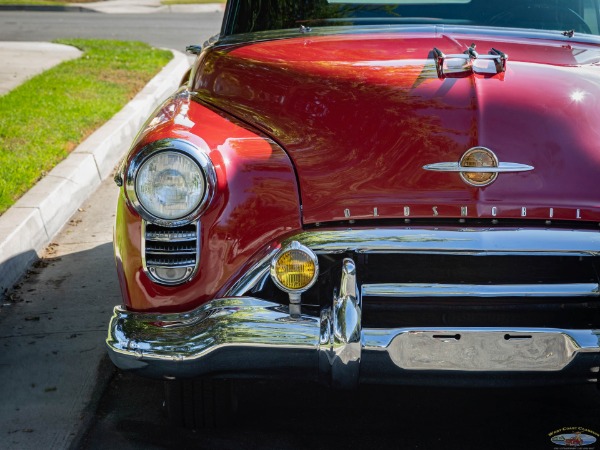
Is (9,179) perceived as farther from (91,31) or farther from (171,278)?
(91,31)

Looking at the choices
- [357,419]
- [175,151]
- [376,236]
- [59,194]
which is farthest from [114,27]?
[376,236]

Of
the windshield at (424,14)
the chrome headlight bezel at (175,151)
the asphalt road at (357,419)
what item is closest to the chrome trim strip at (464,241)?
the chrome headlight bezel at (175,151)

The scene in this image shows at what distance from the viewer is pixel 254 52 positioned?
371 cm

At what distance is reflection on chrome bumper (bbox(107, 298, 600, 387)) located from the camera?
291cm

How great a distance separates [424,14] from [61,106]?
4889 millimetres

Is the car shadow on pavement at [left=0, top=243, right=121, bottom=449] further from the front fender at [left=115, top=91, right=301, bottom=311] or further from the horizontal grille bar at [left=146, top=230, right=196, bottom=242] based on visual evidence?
the horizontal grille bar at [left=146, top=230, right=196, bottom=242]

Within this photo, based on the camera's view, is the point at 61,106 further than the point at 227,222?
Yes

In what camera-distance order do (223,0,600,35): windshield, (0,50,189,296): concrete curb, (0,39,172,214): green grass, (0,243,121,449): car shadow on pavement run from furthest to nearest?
(0,39,172,214): green grass → (0,50,189,296): concrete curb → (223,0,600,35): windshield → (0,243,121,449): car shadow on pavement

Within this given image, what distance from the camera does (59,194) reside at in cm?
601

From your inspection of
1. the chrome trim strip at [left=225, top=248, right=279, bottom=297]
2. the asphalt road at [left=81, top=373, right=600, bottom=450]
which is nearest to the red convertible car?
the chrome trim strip at [left=225, top=248, right=279, bottom=297]

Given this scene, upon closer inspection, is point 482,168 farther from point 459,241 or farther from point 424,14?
point 424,14

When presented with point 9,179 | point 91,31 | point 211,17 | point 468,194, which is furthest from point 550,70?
point 211,17

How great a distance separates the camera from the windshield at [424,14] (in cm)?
409

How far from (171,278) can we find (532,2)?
2.00 meters
